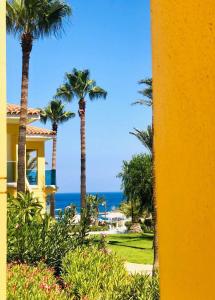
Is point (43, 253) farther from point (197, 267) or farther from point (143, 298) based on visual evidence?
point (197, 267)

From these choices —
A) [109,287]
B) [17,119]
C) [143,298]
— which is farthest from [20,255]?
[17,119]

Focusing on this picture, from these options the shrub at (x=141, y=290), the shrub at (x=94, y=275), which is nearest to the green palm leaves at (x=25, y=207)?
the shrub at (x=94, y=275)

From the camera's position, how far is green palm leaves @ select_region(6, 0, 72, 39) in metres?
23.4

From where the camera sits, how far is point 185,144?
1.17m

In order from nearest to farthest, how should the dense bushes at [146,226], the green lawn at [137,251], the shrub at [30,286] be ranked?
the shrub at [30,286], the green lawn at [137,251], the dense bushes at [146,226]

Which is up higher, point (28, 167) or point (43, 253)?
point (28, 167)

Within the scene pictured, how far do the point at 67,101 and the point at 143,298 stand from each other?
1440 inches

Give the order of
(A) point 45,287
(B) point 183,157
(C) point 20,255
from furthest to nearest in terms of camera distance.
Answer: (C) point 20,255, (A) point 45,287, (B) point 183,157

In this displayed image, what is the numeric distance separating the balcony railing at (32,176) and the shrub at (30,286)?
61.9ft

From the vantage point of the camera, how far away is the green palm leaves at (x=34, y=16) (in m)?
23.4

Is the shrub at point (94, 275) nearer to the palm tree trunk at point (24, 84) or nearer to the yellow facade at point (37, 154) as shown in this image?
the palm tree trunk at point (24, 84)

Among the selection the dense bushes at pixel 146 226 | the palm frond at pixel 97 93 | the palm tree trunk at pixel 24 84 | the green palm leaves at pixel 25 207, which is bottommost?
the dense bushes at pixel 146 226
